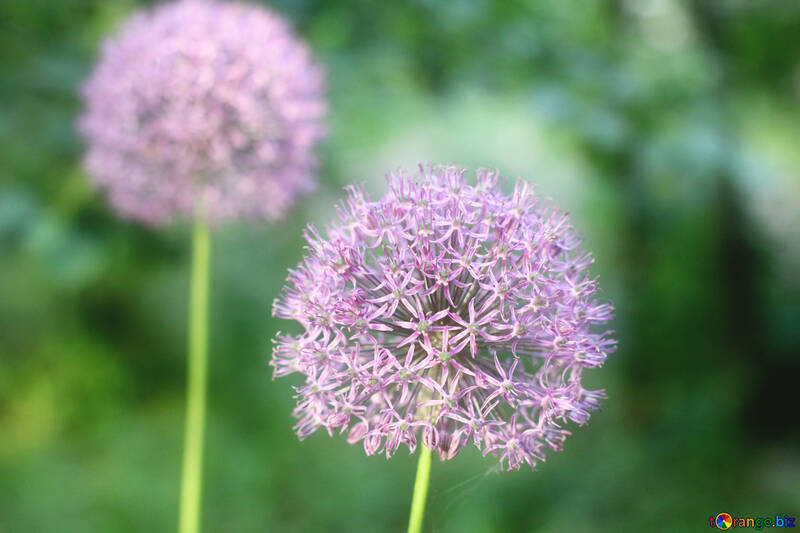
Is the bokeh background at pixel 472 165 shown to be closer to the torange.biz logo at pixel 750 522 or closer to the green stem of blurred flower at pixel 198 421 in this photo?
the green stem of blurred flower at pixel 198 421

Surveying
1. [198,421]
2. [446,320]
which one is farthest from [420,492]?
[198,421]

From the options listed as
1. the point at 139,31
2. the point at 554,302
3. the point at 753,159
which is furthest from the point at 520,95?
the point at 753,159

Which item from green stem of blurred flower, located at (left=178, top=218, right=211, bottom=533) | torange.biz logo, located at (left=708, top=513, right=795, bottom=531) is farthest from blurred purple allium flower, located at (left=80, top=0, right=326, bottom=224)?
torange.biz logo, located at (left=708, top=513, right=795, bottom=531)

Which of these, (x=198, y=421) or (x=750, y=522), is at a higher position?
(x=198, y=421)

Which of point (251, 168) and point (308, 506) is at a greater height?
point (251, 168)

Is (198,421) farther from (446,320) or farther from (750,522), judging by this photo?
(750,522)

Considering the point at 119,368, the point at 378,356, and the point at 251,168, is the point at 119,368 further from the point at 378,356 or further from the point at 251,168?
the point at 378,356
